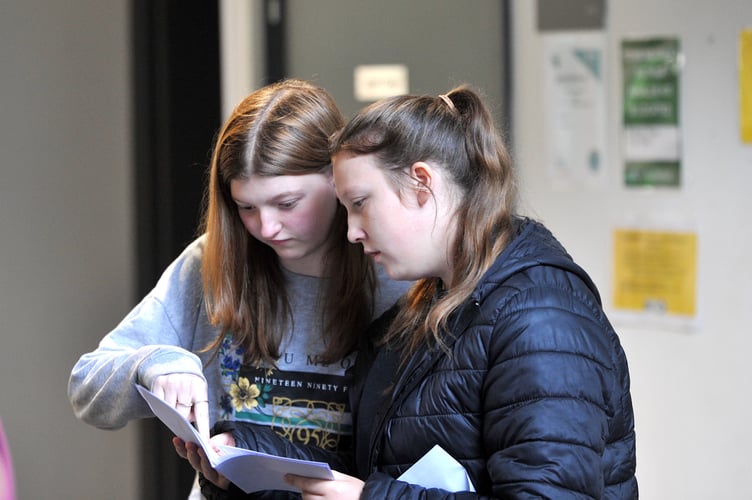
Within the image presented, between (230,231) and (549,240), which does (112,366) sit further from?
(549,240)

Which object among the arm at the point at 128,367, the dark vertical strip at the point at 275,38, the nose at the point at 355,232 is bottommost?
the arm at the point at 128,367

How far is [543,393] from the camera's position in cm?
115

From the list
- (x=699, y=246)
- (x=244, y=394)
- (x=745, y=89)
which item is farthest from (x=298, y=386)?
(x=745, y=89)

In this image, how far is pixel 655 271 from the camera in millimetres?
2855

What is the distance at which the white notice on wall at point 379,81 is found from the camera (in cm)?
319

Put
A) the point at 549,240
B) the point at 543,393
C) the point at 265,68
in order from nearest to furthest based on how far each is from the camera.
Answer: the point at 543,393 < the point at 549,240 < the point at 265,68

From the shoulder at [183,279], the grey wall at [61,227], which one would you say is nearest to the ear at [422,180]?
the shoulder at [183,279]

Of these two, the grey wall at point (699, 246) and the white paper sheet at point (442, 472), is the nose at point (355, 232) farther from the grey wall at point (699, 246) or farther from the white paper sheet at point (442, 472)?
the grey wall at point (699, 246)

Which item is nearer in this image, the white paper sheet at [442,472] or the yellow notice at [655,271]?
Result: the white paper sheet at [442,472]

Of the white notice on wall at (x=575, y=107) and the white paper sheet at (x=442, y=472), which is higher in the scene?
the white notice on wall at (x=575, y=107)

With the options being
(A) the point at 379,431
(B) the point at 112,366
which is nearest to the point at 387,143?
(A) the point at 379,431

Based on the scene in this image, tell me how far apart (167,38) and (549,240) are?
85.4 inches

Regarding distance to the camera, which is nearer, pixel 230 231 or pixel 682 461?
pixel 230 231

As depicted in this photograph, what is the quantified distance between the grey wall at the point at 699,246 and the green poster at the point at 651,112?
0.03 m
